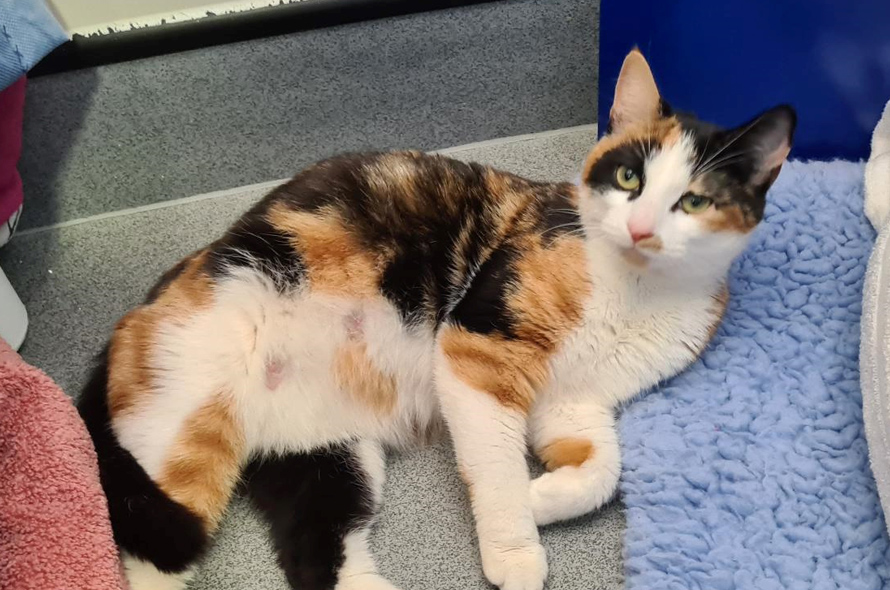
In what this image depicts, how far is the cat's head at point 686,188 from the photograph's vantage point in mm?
1029

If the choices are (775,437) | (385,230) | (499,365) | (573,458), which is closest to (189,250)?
(385,230)

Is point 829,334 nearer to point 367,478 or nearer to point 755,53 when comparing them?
point 755,53

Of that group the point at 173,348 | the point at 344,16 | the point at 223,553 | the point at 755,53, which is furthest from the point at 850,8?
the point at 223,553

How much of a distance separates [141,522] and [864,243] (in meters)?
1.29

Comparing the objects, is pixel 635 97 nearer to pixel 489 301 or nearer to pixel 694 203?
pixel 694 203

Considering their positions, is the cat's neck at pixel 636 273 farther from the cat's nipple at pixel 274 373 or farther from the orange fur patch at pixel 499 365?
the cat's nipple at pixel 274 373

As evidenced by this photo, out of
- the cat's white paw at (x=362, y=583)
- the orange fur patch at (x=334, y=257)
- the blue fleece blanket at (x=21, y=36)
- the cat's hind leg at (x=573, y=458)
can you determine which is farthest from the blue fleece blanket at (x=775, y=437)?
the blue fleece blanket at (x=21, y=36)

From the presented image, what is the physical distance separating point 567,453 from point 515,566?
20 centimetres

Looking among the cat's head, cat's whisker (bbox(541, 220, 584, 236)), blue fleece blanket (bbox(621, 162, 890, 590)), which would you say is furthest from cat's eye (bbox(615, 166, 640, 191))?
blue fleece blanket (bbox(621, 162, 890, 590))

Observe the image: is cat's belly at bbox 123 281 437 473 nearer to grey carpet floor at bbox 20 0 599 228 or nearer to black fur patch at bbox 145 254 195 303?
black fur patch at bbox 145 254 195 303

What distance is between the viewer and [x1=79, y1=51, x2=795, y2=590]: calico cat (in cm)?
108

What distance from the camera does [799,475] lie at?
117 centimetres

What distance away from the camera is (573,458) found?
3.93 ft

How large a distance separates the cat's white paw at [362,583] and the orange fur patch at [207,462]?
0.70 feet
